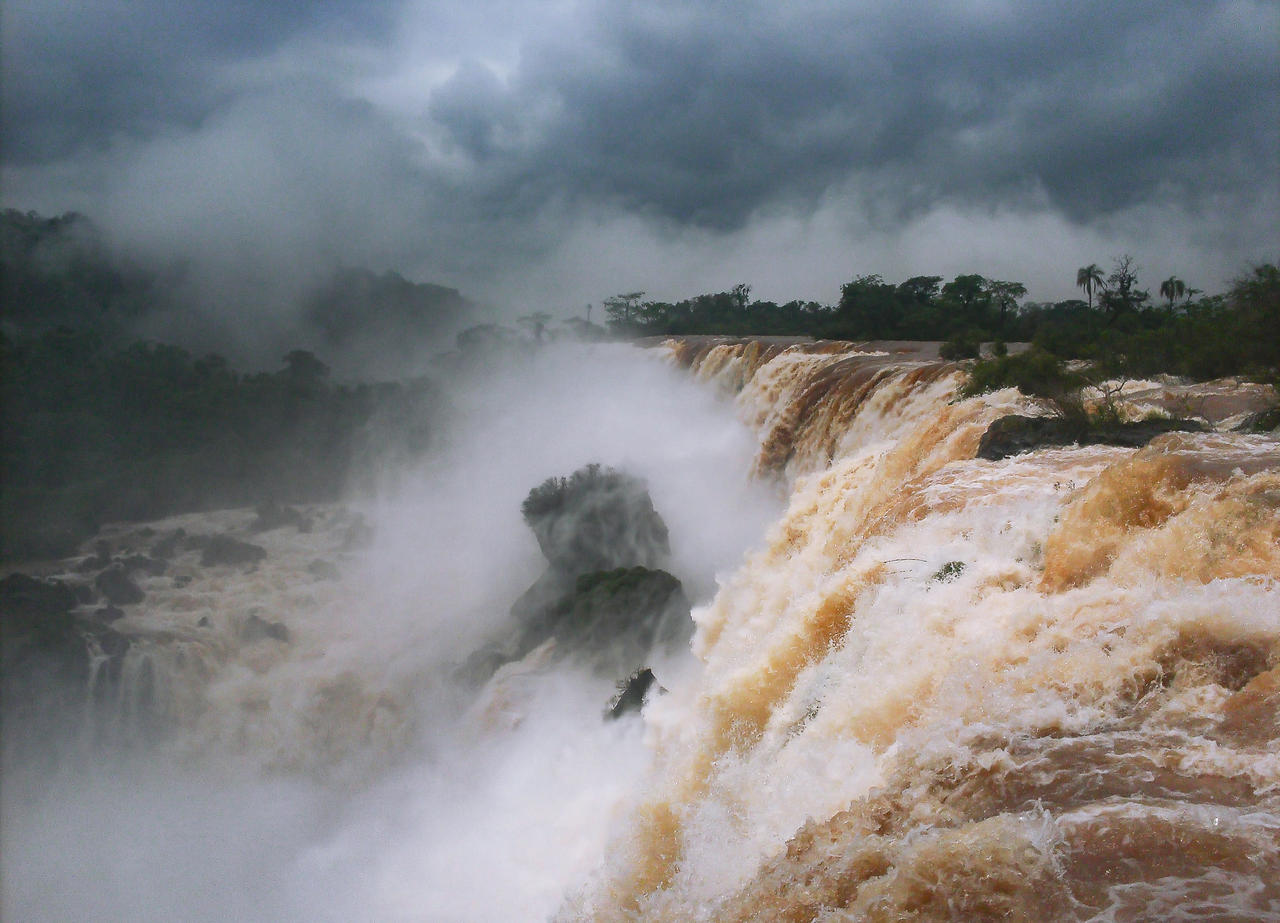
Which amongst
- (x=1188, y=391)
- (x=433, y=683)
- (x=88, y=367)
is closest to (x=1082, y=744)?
(x=1188, y=391)

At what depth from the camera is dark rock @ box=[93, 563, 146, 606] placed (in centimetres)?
1875

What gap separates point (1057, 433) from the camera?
314 inches

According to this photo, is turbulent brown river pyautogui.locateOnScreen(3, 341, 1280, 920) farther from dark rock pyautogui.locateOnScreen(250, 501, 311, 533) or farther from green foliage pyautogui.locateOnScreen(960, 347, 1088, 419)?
dark rock pyautogui.locateOnScreen(250, 501, 311, 533)

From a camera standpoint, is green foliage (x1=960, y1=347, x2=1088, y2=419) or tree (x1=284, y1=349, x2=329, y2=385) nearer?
green foliage (x1=960, y1=347, x2=1088, y2=419)

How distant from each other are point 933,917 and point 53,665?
17794 millimetres

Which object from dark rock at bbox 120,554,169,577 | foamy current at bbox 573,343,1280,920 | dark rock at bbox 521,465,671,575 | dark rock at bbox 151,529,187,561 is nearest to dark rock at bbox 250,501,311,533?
dark rock at bbox 151,529,187,561

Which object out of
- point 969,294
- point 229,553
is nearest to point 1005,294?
point 969,294

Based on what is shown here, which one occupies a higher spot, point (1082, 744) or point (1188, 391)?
point (1188, 391)

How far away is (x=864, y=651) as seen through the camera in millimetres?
4938

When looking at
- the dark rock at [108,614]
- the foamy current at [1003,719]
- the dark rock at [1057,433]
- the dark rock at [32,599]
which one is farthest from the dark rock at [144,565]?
the dark rock at [1057,433]

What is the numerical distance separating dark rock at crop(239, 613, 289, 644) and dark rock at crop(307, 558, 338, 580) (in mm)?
2848

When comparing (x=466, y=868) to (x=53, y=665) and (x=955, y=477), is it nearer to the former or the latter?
(x=955, y=477)

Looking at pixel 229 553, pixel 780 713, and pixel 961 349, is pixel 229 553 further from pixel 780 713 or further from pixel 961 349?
pixel 780 713

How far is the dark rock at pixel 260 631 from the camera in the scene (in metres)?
17.2
